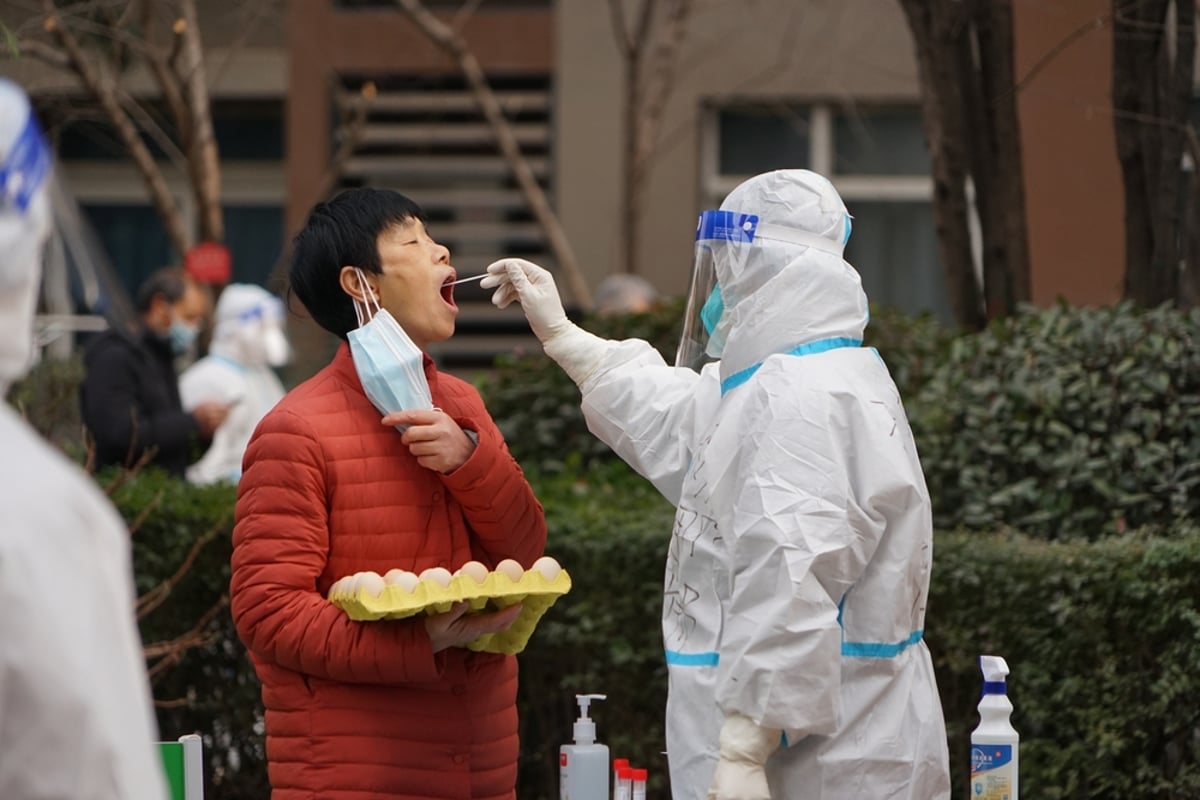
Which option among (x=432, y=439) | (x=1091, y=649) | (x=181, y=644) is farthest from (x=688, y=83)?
(x=432, y=439)

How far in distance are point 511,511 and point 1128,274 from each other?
3.70m

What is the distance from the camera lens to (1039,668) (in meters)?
4.73

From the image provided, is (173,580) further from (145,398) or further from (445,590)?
(445,590)

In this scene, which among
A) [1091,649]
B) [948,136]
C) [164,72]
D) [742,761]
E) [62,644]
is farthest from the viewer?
[164,72]

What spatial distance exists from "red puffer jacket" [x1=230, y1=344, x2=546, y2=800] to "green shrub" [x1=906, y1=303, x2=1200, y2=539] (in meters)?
2.58

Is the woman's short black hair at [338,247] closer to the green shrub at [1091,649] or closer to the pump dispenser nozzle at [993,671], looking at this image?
the pump dispenser nozzle at [993,671]

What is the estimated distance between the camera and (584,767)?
3.81 meters

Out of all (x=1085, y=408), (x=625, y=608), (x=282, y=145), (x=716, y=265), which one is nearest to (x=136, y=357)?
(x=625, y=608)

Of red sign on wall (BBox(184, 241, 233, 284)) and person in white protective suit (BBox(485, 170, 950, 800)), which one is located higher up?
red sign on wall (BBox(184, 241, 233, 284))

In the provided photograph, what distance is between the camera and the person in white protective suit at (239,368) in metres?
8.00

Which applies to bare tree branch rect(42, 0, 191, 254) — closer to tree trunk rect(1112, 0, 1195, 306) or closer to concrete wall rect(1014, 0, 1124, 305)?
concrete wall rect(1014, 0, 1124, 305)

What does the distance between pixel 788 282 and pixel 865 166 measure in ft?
33.1

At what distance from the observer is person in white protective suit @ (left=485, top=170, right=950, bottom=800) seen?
2.98 meters

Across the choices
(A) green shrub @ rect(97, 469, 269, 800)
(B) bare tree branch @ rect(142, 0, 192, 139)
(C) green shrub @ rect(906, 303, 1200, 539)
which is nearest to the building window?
(B) bare tree branch @ rect(142, 0, 192, 139)
